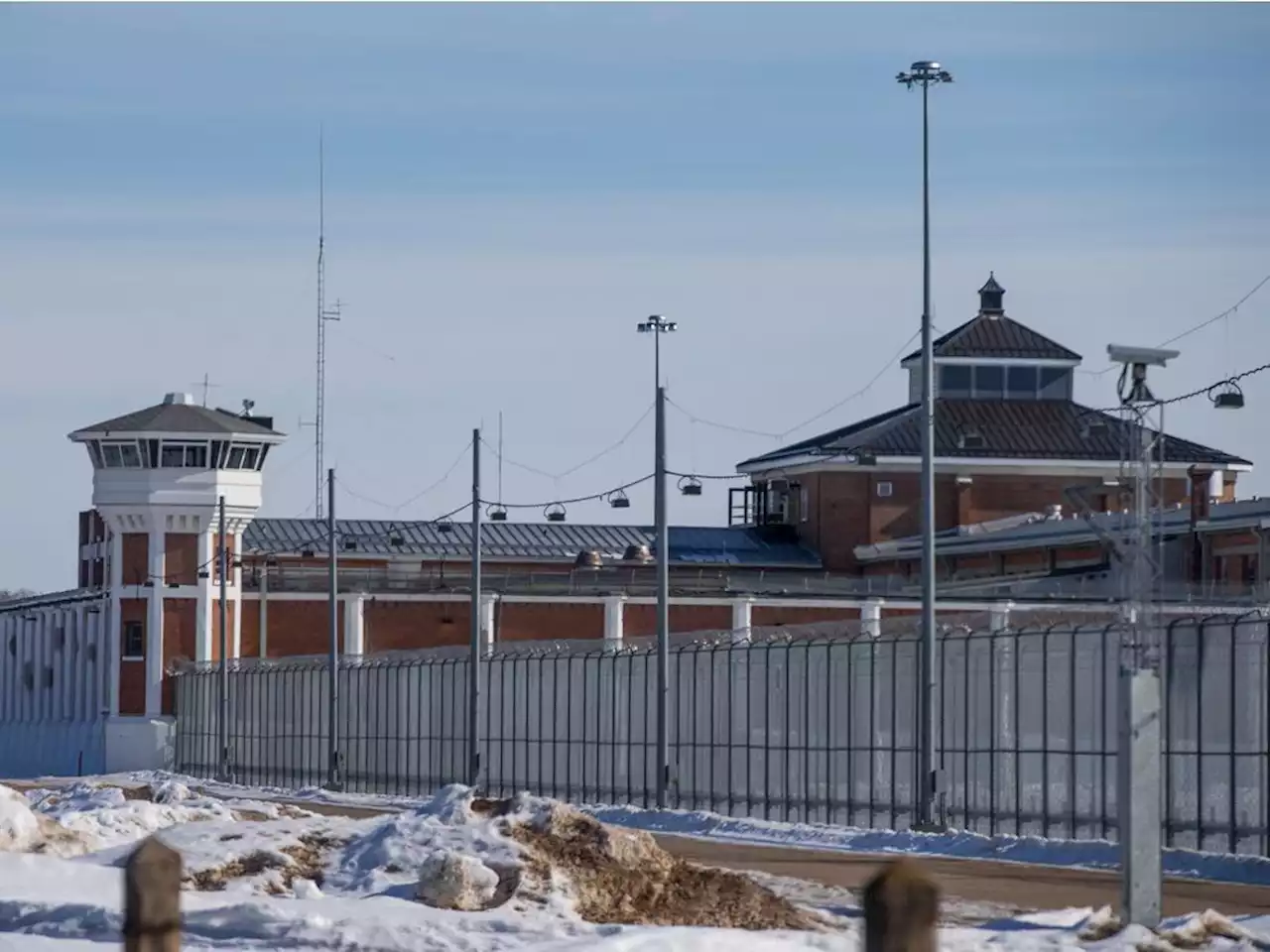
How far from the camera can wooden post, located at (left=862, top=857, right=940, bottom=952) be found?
7.95 m

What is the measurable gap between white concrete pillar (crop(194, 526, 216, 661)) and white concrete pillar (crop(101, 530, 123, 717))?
2.61 meters

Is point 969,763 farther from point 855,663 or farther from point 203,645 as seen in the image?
point 203,645

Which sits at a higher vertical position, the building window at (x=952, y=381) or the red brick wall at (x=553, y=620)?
the building window at (x=952, y=381)

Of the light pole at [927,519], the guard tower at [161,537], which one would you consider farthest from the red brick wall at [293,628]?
the light pole at [927,519]

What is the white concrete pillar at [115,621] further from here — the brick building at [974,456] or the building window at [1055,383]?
the building window at [1055,383]

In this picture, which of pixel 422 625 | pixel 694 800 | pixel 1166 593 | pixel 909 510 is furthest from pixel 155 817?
pixel 909 510

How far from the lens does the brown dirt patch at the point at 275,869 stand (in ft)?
78.6

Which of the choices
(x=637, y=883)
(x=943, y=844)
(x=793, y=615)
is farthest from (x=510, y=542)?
(x=637, y=883)

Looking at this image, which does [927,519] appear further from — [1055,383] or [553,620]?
[1055,383]

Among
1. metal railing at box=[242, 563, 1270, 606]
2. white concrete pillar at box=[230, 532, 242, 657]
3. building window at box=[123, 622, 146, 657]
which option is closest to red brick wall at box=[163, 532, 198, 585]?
white concrete pillar at box=[230, 532, 242, 657]

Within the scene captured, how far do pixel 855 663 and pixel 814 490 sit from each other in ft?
179

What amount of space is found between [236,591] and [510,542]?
17.2 m

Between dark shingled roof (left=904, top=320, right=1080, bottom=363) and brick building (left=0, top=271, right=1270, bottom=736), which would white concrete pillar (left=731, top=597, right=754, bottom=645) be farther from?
dark shingled roof (left=904, top=320, right=1080, bottom=363)

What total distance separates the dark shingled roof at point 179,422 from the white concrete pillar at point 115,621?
363cm
